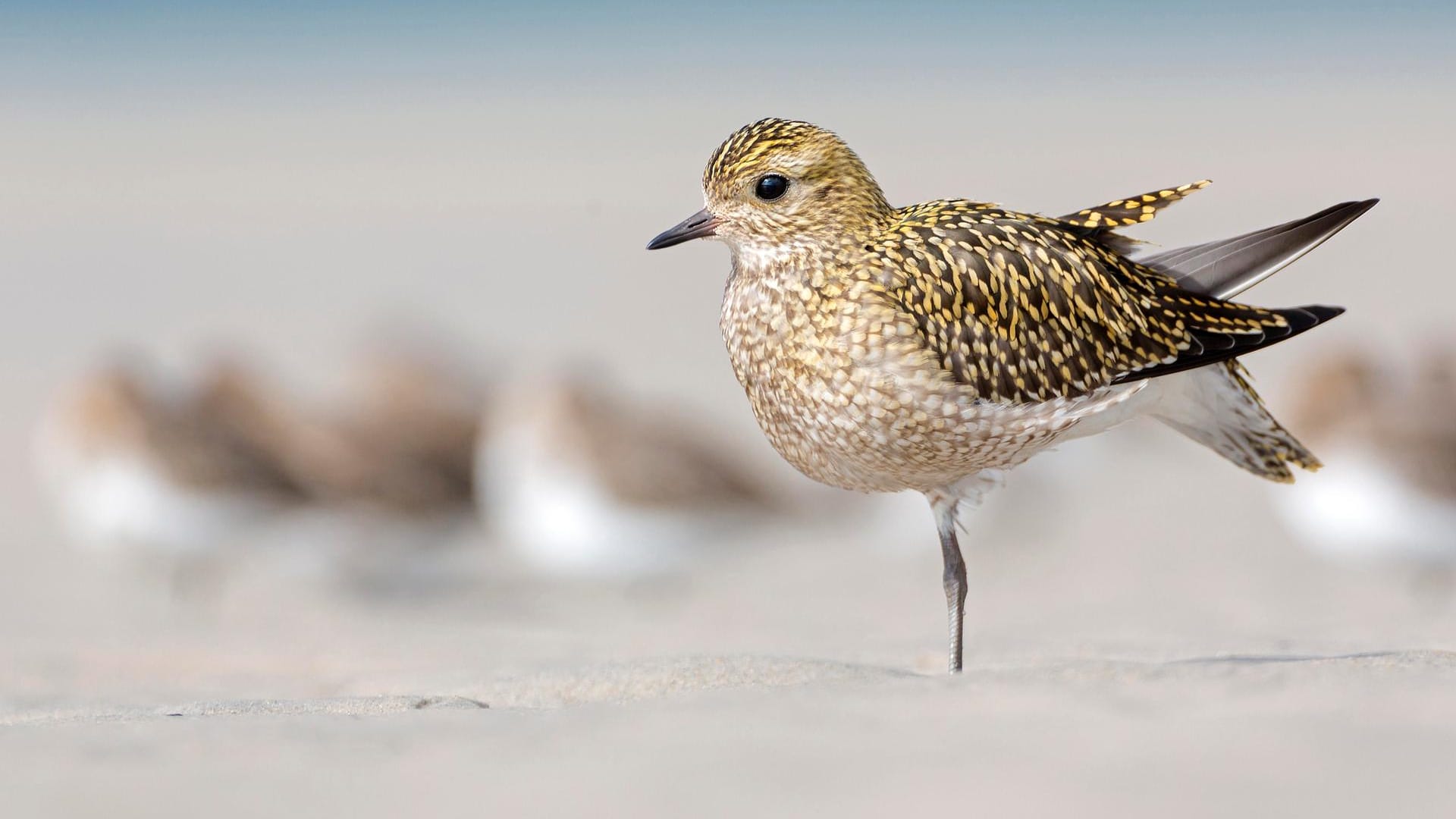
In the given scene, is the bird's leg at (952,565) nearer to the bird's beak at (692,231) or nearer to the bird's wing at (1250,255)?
the bird's wing at (1250,255)

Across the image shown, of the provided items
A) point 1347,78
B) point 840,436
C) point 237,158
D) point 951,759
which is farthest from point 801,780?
point 1347,78

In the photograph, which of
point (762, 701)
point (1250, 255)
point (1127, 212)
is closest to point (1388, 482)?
point (1250, 255)

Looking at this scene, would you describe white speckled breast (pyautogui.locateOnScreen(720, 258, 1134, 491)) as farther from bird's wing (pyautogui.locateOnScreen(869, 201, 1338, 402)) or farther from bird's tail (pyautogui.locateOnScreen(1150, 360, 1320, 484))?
bird's tail (pyautogui.locateOnScreen(1150, 360, 1320, 484))

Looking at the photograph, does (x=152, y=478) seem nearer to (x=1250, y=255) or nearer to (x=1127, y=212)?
(x=1127, y=212)

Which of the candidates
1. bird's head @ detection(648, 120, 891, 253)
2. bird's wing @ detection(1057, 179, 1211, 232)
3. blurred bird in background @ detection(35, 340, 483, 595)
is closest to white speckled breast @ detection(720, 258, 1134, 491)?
bird's head @ detection(648, 120, 891, 253)

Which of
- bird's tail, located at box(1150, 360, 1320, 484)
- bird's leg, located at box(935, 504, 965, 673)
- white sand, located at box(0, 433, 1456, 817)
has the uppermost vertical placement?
bird's tail, located at box(1150, 360, 1320, 484)

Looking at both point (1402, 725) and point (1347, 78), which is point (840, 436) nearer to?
point (1402, 725)
